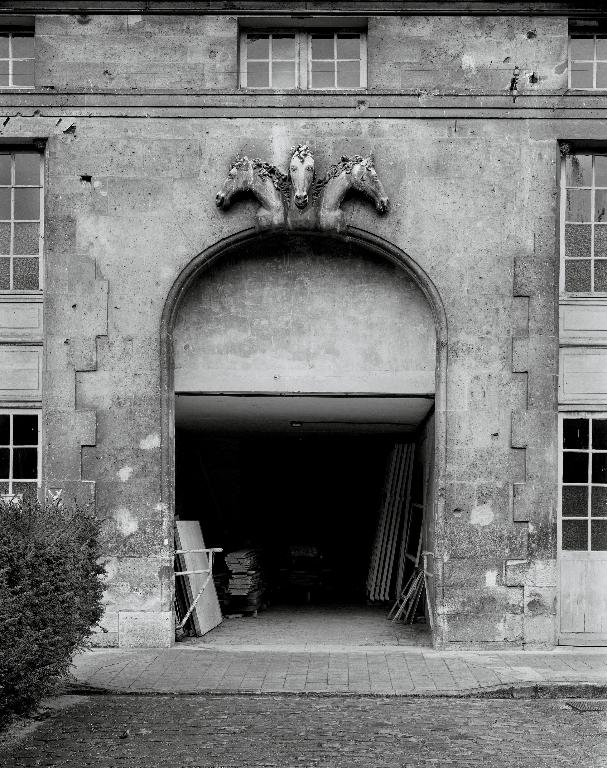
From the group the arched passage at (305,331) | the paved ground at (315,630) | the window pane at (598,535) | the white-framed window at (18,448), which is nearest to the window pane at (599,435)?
the window pane at (598,535)

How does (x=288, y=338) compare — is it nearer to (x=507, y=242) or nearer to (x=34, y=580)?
(x=507, y=242)

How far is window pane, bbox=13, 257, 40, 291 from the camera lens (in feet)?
41.3

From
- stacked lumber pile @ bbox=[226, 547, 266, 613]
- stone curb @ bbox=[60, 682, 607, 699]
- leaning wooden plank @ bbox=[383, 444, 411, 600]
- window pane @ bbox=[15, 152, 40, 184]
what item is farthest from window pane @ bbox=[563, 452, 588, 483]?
window pane @ bbox=[15, 152, 40, 184]

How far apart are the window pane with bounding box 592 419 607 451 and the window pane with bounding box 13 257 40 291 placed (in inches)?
262

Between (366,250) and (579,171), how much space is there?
2.65 m

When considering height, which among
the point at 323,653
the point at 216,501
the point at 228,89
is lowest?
the point at 323,653

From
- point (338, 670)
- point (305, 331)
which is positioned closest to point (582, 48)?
point (305, 331)

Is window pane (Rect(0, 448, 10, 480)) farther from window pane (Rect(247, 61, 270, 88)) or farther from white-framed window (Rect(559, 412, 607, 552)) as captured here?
white-framed window (Rect(559, 412, 607, 552))

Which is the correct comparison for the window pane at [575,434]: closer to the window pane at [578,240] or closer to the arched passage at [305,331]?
the arched passage at [305,331]

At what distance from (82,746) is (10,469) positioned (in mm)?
4861

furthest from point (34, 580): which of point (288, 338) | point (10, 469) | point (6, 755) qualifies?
point (288, 338)

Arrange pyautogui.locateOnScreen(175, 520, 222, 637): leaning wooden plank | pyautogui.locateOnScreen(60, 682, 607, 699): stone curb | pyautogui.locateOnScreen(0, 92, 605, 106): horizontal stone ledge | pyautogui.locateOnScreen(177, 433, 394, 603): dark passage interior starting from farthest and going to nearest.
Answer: pyautogui.locateOnScreen(177, 433, 394, 603): dark passage interior
pyautogui.locateOnScreen(175, 520, 222, 637): leaning wooden plank
pyautogui.locateOnScreen(0, 92, 605, 106): horizontal stone ledge
pyautogui.locateOnScreen(60, 682, 607, 699): stone curb

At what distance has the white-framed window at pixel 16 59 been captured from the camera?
12609mm

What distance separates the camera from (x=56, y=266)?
40.4ft
